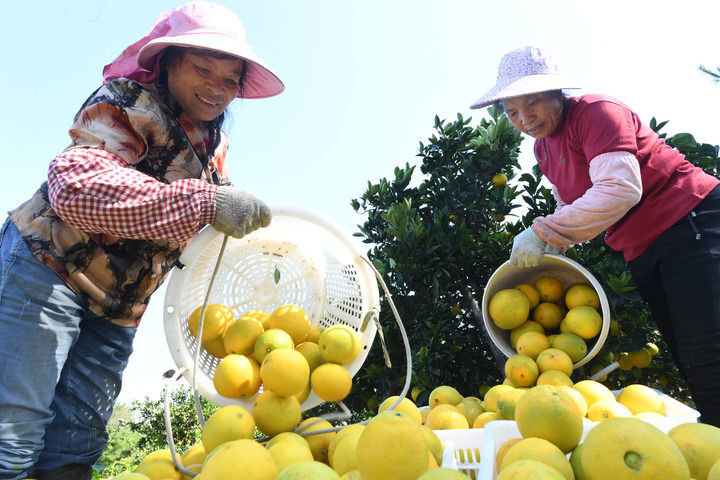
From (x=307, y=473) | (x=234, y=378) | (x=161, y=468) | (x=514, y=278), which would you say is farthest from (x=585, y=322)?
(x=161, y=468)

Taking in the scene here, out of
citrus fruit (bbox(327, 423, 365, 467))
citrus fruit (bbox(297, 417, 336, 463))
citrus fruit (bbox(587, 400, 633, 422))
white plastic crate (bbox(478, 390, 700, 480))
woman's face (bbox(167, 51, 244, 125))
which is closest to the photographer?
white plastic crate (bbox(478, 390, 700, 480))

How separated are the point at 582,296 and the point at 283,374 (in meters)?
1.37

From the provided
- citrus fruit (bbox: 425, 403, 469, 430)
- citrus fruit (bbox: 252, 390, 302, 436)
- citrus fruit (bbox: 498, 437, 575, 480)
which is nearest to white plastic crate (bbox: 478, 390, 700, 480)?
citrus fruit (bbox: 498, 437, 575, 480)

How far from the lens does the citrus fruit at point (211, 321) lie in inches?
64.6

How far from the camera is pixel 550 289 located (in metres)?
2.19

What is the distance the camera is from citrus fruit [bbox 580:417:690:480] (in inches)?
26.7

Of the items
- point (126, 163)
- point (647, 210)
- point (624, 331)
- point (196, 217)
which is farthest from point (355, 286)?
point (624, 331)

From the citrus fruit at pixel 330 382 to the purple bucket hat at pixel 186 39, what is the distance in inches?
42.7

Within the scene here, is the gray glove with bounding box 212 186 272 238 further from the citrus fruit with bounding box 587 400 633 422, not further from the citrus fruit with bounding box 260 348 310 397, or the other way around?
the citrus fruit with bounding box 587 400 633 422

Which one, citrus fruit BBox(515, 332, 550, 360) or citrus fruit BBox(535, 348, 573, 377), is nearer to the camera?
citrus fruit BBox(535, 348, 573, 377)

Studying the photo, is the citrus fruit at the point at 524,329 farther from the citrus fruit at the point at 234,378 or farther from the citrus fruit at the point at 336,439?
the citrus fruit at the point at 234,378

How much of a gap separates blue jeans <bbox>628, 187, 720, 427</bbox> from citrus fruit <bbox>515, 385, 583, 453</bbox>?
0.99m

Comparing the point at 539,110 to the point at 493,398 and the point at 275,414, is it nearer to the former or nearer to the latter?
the point at 493,398

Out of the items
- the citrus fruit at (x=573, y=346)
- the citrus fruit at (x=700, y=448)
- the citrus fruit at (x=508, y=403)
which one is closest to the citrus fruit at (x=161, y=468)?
the citrus fruit at (x=508, y=403)
